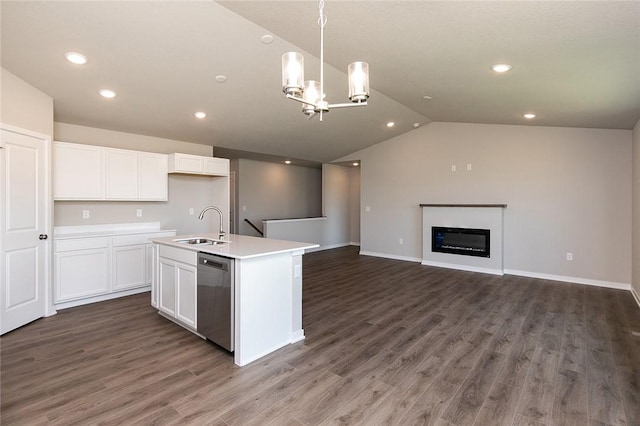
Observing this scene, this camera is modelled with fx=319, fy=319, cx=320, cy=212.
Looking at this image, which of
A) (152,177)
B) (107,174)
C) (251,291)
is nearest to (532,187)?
(251,291)

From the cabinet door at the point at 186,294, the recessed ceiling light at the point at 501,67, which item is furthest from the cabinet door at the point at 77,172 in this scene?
the recessed ceiling light at the point at 501,67

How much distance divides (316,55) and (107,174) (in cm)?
321

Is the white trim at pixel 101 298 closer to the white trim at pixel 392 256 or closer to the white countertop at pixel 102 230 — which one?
the white countertop at pixel 102 230

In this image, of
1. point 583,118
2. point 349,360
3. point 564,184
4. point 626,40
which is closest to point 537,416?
point 349,360

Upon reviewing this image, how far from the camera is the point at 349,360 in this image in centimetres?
267

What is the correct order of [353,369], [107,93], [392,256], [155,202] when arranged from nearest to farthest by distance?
1. [353,369]
2. [107,93]
3. [155,202]
4. [392,256]

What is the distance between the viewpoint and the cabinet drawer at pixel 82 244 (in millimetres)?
3844

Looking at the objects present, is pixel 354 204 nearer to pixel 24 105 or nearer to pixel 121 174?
pixel 121 174

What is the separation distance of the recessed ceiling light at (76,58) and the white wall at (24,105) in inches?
25.7

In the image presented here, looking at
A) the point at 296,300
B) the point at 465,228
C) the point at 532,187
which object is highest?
the point at 532,187

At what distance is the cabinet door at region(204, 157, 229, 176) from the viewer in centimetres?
546

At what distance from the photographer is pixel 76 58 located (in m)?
2.98

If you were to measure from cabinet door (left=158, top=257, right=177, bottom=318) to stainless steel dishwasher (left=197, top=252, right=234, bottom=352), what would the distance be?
0.52m

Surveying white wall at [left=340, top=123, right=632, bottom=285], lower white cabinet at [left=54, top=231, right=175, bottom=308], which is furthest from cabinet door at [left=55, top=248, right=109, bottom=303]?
white wall at [left=340, top=123, right=632, bottom=285]
